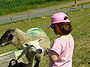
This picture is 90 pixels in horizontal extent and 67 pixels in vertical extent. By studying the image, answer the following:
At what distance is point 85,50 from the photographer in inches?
266

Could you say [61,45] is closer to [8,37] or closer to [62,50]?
[62,50]

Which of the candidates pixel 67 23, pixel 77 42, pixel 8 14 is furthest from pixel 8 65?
pixel 8 14

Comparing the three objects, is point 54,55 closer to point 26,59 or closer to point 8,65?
point 8,65

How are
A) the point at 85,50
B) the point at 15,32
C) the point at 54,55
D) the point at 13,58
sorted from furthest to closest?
the point at 85,50 → the point at 15,32 → the point at 13,58 → the point at 54,55

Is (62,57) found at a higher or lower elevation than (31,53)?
higher

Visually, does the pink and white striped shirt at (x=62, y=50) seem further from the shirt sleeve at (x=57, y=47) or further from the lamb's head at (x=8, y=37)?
the lamb's head at (x=8, y=37)

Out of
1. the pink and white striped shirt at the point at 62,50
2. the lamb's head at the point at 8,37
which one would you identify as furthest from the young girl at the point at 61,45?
the lamb's head at the point at 8,37

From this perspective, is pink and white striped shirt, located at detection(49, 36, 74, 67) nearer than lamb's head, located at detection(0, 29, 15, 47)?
Yes

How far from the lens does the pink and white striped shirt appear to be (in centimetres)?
204

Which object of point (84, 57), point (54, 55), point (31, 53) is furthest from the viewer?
point (84, 57)

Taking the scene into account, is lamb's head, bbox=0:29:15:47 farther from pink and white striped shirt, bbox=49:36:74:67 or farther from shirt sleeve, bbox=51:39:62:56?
shirt sleeve, bbox=51:39:62:56

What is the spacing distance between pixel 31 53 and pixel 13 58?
83cm

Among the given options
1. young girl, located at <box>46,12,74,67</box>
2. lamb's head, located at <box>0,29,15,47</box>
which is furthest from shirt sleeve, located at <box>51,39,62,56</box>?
lamb's head, located at <box>0,29,15,47</box>

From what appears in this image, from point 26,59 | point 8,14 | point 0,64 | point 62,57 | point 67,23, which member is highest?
point 67,23
